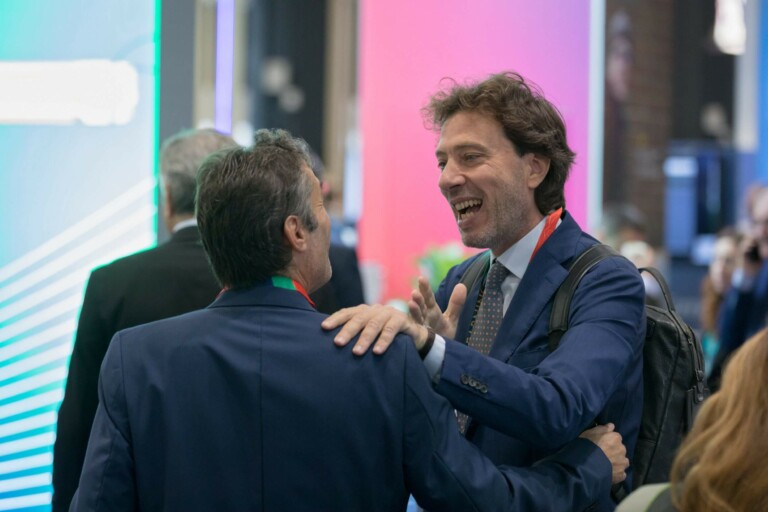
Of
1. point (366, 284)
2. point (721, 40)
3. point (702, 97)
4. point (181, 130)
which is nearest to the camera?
point (181, 130)

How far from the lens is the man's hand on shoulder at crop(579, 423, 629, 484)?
1995 millimetres

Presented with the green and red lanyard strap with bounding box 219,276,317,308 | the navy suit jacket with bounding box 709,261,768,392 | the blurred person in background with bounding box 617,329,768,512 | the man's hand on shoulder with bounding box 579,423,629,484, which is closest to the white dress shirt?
the man's hand on shoulder with bounding box 579,423,629,484

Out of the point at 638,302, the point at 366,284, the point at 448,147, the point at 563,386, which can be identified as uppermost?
the point at 448,147

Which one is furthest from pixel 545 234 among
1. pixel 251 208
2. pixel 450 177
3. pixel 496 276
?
pixel 251 208

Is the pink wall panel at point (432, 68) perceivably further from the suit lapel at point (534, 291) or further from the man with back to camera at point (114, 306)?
the suit lapel at point (534, 291)

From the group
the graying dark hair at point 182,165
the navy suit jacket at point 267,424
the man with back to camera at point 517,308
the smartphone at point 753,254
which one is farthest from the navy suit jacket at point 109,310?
the smartphone at point 753,254

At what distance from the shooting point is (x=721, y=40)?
32.3 feet

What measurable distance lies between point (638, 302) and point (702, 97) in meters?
12.5

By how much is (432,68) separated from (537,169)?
5.02 m

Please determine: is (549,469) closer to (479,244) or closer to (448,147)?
(479,244)

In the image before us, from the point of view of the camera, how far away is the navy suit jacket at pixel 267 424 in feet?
5.56

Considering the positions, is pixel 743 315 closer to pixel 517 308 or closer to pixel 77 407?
pixel 517 308

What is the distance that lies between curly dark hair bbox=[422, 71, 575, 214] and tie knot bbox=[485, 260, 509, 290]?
175mm

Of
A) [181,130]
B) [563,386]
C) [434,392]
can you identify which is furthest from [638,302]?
[181,130]
